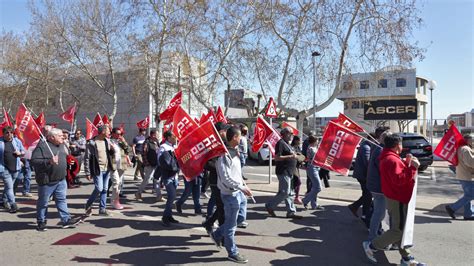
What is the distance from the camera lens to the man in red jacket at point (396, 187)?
14.4 feet

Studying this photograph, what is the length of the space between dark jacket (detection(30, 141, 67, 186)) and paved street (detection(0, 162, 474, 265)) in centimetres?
86

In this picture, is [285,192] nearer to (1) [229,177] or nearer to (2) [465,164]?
(1) [229,177]

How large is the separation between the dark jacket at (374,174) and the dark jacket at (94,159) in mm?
4708

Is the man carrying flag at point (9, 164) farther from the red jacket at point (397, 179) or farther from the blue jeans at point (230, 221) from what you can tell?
the red jacket at point (397, 179)

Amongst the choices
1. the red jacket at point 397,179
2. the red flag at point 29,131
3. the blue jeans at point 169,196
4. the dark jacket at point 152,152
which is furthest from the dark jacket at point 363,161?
the red flag at point 29,131

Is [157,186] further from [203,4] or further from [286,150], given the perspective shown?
[203,4]

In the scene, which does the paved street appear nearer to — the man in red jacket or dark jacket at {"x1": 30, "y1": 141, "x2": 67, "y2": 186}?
the man in red jacket

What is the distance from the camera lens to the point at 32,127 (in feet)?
23.2

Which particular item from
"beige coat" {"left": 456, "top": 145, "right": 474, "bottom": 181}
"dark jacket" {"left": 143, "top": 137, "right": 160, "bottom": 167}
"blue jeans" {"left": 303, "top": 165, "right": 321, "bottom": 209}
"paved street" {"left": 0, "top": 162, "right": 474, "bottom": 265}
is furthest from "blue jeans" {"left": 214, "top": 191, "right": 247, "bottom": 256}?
"beige coat" {"left": 456, "top": 145, "right": 474, "bottom": 181}

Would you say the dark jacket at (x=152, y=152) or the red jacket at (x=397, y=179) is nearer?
the red jacket at (x=397, y=179)

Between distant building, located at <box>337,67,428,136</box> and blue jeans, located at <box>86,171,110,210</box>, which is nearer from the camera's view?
blue jeans, located at <box>86,171,110,210</box>

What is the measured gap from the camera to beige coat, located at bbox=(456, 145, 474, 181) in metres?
6.84

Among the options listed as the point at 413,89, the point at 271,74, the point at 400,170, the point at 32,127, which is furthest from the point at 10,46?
the point at 413,89

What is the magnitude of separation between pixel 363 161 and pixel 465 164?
7.38 feet
